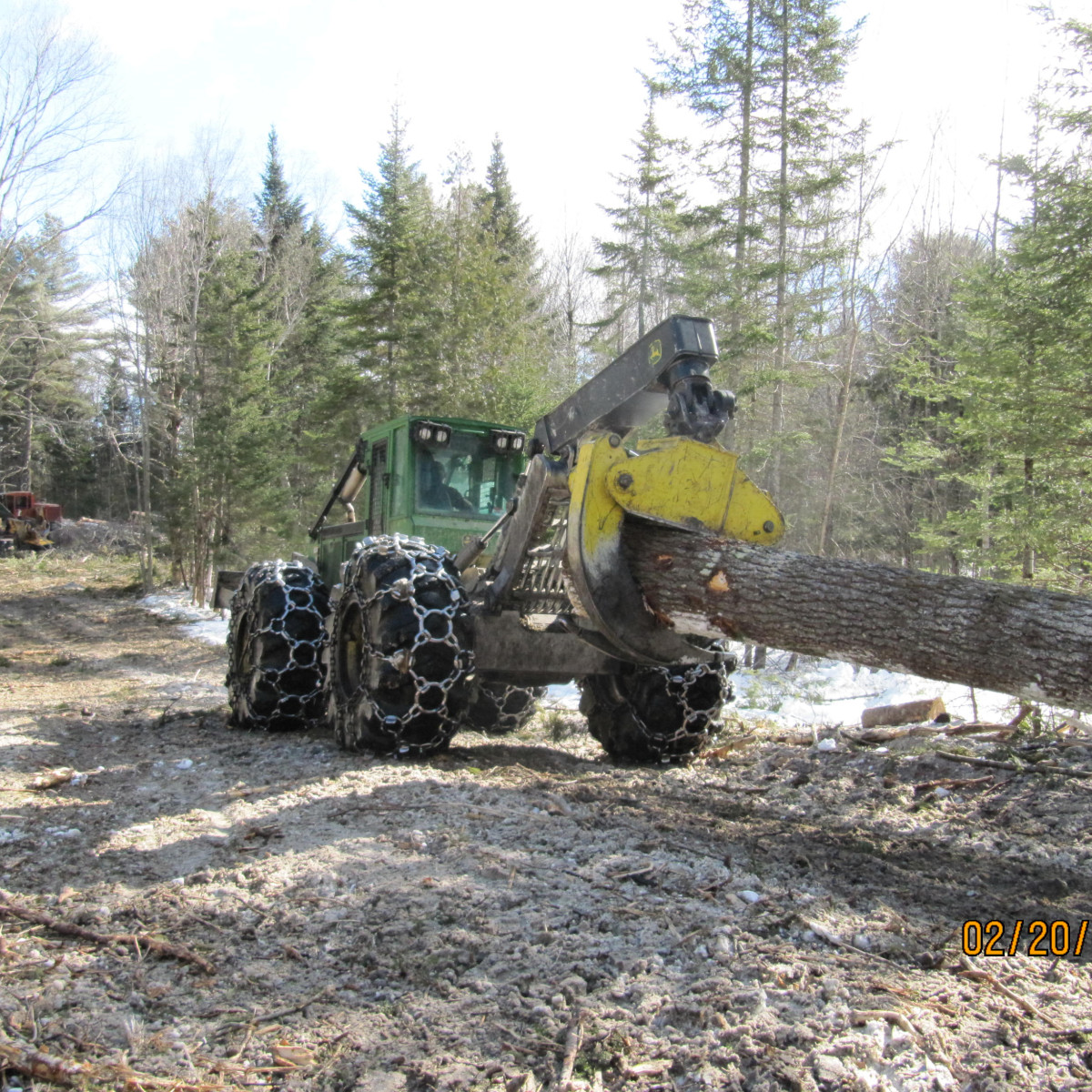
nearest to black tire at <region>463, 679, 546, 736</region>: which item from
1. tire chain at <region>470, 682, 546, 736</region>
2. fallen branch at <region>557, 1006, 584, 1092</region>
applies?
tire chain at <region>470, 682, 546, 736</region>

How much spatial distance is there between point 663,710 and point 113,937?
3.86 metres

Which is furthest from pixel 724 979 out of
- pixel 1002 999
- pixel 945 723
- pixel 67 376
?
pixel 67 376

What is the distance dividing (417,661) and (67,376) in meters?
39.5

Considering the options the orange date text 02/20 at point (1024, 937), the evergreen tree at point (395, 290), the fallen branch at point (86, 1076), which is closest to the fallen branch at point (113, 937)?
the fallen branch at point (86, 1076)

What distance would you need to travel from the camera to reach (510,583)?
18.0 ft

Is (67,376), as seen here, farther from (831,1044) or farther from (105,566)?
(831,1044)

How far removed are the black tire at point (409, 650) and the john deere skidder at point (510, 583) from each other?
0.01m

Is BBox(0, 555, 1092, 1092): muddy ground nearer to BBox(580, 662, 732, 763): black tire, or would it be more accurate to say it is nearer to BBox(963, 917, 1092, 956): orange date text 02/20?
BBox(963, 917, 1092, 956): orange date text 02/20

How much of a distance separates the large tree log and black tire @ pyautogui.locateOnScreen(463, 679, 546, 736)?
364 cm

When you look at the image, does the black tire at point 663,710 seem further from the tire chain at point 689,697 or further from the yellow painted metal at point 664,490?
the yellow painted metal at point 664,490

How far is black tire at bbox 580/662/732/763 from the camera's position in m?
5.96

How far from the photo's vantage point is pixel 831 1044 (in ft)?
7.38

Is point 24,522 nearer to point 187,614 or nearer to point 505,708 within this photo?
point 187,614

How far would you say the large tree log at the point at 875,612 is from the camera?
3.29 meters
